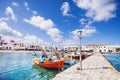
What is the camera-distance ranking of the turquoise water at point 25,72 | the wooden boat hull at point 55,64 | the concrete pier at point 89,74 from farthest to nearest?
the wooden boat hull at point 55,64, the turquoise water at point 25,72, the concrete pier at point 89,74

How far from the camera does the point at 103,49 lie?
13850 cm

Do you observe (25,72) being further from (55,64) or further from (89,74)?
(89,74)

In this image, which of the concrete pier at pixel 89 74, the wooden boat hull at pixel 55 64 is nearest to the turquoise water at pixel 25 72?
the wooden boat hull at pixel 55 64

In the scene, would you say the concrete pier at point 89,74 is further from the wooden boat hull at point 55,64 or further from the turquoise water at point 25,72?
the wooden boat hull at point 55,64

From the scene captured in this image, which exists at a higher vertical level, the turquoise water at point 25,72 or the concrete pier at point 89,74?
the concrete pier at point 89,74

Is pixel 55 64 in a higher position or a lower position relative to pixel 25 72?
higher

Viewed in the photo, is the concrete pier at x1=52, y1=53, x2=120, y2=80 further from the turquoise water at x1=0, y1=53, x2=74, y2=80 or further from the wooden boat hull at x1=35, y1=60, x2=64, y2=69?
the wooden boat hull at x1=35, y1=60, x2=64, y2=69

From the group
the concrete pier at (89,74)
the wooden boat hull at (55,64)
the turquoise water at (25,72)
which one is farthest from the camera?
the wooden boat hull at (55,64)

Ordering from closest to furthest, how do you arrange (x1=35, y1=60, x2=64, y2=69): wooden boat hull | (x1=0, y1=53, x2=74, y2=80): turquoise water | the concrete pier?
the concrete pier < (x1=0, y1=53, x2=74, y2=80): turquoise water < (x1=35, y1=60, x2=64, y2=69): wooden boat hull

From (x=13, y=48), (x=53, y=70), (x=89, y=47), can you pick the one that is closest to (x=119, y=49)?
(x=89, y=47)

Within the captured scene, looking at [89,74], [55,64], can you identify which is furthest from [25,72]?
[89,74]

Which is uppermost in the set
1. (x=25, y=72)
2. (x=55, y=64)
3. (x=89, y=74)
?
(x=55, y=64)

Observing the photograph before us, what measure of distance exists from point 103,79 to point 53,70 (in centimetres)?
1410

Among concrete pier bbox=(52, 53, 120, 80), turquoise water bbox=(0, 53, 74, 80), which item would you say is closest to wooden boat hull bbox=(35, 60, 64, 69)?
turquoise water bbox=(0, 53, 74, 80)
